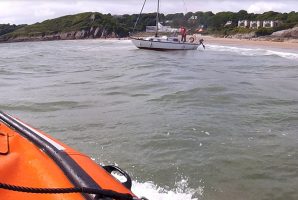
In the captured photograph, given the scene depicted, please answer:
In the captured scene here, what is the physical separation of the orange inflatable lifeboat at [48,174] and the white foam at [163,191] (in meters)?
2.13

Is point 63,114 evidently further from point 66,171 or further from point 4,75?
point 4,75

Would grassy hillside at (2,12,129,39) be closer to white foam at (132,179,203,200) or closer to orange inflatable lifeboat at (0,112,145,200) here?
white foam at (132,179,203,200)

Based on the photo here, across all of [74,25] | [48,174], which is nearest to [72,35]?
[74,25]

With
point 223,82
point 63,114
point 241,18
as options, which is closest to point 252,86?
point 223,82

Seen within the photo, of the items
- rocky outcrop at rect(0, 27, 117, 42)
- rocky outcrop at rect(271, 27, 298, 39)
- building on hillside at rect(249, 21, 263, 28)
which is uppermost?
building on hillside at rect(249, 21, 263, 28)

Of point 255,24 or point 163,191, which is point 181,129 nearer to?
point 163,191

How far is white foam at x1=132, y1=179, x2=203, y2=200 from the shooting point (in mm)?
5551

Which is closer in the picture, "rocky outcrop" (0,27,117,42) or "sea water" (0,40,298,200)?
"sea water" (0,40,298,200)

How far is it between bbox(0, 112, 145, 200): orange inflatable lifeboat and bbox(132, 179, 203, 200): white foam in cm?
213

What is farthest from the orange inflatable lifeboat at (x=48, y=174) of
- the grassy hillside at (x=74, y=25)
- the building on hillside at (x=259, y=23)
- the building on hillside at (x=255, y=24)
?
the grassy hillside at (x=74, y=25)

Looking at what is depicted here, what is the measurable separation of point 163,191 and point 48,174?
2.87 metres

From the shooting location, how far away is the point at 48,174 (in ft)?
10.1

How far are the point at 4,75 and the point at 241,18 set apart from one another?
291ft

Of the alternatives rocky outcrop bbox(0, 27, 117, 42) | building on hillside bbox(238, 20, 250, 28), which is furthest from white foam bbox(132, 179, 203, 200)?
rocky outcrop bbox(0, 27, 117, 42)
